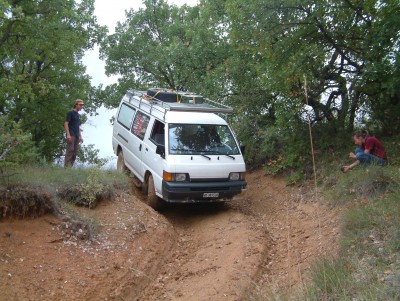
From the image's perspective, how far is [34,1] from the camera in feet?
50.5

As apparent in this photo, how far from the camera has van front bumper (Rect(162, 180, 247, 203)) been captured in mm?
8898

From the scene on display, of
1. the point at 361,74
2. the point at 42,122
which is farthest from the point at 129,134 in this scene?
the point at 42,122

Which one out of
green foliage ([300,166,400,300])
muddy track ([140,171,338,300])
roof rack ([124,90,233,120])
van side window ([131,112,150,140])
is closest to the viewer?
green foliage ([300,166,400,300])

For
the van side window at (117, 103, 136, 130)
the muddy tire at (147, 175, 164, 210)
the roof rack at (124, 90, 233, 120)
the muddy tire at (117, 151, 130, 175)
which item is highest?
the roof rack at (124, 90, 233, 120)

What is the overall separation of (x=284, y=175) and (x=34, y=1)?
10394 mm

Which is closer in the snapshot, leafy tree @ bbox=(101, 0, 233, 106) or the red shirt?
the red shirt

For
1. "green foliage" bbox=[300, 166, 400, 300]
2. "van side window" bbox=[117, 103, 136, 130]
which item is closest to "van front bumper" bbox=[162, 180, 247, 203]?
"green foliage" bbox=[300, 166, 400, 300]

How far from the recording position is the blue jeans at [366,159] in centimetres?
874

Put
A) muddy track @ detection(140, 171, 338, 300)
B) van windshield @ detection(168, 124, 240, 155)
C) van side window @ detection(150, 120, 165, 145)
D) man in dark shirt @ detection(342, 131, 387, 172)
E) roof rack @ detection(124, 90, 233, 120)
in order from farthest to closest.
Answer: roof rack @ detection(124, 90, 233, 120) < van side window @ detection(150, 120, 165, 145) < van windshield @ detection(168, 124, 240, 155) < man in dark shirt @ detection(342, 131, 387, 172) < muddy track @ detection(140, 171, 338, 300)

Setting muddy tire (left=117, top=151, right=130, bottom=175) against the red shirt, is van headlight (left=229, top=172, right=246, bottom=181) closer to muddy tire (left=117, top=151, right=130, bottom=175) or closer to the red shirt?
the red shirt

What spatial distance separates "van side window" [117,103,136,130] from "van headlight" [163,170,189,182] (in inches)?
124

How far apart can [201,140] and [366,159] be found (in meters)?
3.35

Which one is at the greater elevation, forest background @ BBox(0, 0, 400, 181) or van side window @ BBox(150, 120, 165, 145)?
forest background @ BBox(0, 0, 400, 181)

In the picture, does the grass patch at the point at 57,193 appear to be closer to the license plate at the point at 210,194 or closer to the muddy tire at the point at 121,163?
the license plate at the point at 210,194
